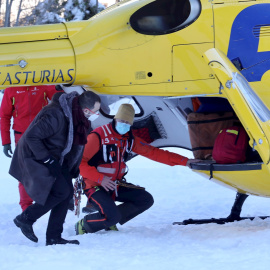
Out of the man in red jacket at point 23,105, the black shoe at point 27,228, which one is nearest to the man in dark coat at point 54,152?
the black shoe at point 27,228

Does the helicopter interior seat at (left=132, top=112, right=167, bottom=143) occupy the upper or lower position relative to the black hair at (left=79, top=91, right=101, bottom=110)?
lower

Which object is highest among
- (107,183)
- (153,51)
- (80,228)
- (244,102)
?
(153,51)

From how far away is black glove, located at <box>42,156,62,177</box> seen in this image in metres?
4.76

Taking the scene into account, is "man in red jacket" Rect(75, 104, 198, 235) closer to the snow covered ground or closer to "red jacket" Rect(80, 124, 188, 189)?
"red jacket" Rect(80, 124, 188, 189)

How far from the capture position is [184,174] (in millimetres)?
8953

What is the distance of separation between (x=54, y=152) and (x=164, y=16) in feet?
5.42

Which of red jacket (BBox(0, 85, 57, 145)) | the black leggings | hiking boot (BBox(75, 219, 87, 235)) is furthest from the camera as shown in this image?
red jacket (BBox(0, 85, 57, 145))

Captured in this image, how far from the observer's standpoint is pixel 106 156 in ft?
18.0

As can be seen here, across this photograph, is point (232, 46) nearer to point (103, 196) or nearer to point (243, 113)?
point (243, 113)

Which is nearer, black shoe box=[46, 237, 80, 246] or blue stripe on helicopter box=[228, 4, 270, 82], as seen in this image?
black shoe box=[46, 237, 80, 246]

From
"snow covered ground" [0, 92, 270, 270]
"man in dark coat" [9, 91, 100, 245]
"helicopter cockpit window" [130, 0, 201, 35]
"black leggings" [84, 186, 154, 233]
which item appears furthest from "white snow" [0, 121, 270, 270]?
"helicopter cockpit window" [130, 0, 201, 35]

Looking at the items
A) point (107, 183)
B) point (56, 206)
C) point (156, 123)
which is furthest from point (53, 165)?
point (156, 123)

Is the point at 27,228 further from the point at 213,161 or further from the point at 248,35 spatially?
the point at 248,35

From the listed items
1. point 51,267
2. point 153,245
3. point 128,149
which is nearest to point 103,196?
point 128,149
